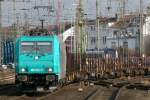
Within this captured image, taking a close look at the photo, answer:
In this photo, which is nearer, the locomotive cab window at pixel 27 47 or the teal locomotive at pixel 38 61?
the teal locomotive at pixel 38 61

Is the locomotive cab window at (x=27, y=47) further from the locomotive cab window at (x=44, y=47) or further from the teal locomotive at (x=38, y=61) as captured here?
the locomotive cab window at (x=44, y=47)

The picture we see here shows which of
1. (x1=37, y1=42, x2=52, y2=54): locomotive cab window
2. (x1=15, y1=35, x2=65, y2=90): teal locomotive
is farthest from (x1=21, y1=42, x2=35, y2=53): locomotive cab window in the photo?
(x1=37, y1=42, x2=52, y2=54): locomotive cab window

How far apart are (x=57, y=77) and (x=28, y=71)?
1470 mm

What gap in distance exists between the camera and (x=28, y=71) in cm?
2528

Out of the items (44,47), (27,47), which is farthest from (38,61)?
(27,47)

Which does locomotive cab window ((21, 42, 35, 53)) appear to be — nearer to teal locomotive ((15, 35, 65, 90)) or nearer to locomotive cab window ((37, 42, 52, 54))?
teal locomotive ((15, 35, 65, 90))

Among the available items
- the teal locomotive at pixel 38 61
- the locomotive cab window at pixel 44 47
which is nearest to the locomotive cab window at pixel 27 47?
the teal locomotive at pixel 38 61

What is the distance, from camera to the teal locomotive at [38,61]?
998 inches

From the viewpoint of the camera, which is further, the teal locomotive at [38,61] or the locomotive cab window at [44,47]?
the locomotive cab window at [44,47]

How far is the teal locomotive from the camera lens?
83.1 ft

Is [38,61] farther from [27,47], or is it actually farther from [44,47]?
[27,47]

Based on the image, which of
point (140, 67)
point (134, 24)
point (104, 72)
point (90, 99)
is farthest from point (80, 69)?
point (134, 24)

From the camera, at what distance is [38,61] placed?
25.5m

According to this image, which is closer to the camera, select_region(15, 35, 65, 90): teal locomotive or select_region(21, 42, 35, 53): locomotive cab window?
Answer: select_region(15, 35, 65, 90): teal locomotive
